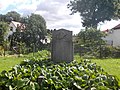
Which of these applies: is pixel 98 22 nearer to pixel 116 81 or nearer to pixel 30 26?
pixel 30 26

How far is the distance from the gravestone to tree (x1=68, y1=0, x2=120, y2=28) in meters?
41.6

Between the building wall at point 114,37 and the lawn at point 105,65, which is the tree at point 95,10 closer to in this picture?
the building wall at point 114,37

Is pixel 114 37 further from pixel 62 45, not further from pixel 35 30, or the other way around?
pixel 62 45

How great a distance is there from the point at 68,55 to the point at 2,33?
3395 centimetres

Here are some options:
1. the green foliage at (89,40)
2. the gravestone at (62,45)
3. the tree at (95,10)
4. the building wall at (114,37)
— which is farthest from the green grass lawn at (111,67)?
the tree at (95,10)

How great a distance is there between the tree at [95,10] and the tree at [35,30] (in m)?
8.32

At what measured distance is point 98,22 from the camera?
183 feet

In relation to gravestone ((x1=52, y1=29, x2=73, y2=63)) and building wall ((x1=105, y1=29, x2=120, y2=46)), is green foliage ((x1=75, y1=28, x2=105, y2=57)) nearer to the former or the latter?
building wall ((x1=105, y1=29, x2=120, y2=46))

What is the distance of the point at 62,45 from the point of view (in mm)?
11867

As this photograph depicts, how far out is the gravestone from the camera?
38.5ft

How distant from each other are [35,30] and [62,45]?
36.8m

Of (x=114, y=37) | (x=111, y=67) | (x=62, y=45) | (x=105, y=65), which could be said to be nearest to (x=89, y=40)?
(x=114, y=37)

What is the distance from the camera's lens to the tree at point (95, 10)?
5247 centimetres

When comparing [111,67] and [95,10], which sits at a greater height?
[95,10]
